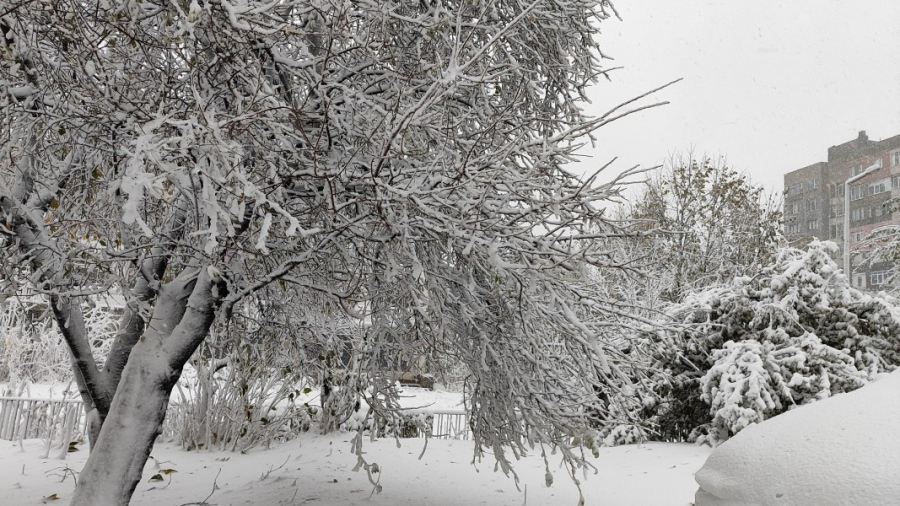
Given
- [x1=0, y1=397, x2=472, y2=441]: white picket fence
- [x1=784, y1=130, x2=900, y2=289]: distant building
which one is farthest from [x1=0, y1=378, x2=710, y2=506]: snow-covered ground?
[x1=784, y1=130, x2=900, y2=289]: distant building

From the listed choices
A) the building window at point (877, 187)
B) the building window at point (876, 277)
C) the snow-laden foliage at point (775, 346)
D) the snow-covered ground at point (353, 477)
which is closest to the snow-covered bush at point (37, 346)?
the snow-covered ground at point (353, 477)

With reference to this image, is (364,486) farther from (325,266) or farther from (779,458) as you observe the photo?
(779,458)

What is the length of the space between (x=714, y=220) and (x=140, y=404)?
17.3 meters

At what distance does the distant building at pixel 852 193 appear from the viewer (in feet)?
162

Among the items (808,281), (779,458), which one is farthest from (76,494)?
(808,281)

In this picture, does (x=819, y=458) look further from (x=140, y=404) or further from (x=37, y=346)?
(x=37, y=346)

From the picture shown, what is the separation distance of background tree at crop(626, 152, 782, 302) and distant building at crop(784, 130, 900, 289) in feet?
101

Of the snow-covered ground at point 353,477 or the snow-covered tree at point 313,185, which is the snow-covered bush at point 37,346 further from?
A: the snow-covered tree at point 313,185

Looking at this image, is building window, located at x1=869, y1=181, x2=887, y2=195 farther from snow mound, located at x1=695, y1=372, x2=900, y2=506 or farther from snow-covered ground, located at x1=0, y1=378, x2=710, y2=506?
snow mound, located at x1=695, y1=372, x2=900, y2=506

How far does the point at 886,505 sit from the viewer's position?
1741 millimetres

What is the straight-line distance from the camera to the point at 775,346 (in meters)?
7.36

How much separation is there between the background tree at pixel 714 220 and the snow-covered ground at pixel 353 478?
33.3ft

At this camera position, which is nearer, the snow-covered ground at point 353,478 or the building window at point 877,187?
the snow-covered ground at point 353,478

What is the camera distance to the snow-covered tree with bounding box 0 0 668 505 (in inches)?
117
